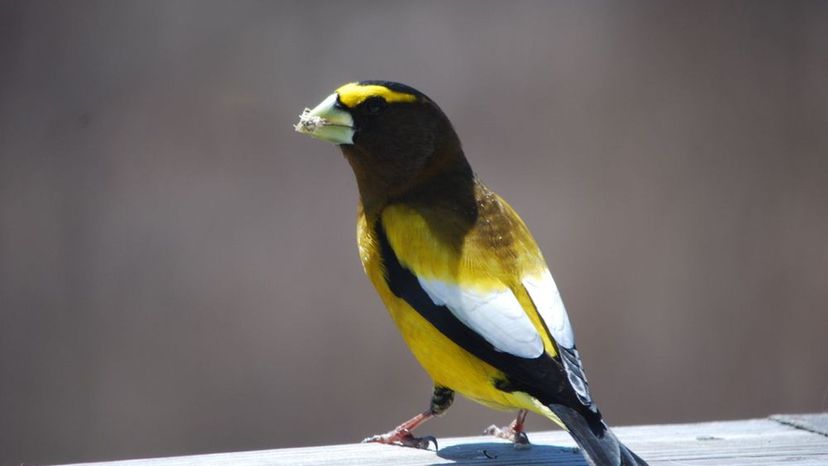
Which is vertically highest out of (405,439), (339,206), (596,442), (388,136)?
(388,136)

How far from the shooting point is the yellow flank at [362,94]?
9.93ft

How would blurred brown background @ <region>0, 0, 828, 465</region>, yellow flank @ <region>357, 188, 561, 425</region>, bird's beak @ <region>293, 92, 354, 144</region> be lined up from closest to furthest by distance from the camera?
yellow flank @ <region>357, 188, 561, 425</region> < bird's beak @ <region>293, 92, 354, 144</region> < blurred brown background @ <region>0, 0, 828, 465</region>

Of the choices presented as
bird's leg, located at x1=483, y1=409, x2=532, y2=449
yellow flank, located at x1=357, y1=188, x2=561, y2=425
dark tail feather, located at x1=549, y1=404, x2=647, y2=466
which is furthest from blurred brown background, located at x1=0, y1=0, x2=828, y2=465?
dark tail feather, located at x1=549, y1=404, x2=647, y2=466

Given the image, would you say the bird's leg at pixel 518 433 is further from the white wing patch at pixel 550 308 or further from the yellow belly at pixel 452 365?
the white wing patch at pixel 550 308

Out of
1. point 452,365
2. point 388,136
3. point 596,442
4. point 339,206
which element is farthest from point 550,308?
point 339,206

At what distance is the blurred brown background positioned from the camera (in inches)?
205

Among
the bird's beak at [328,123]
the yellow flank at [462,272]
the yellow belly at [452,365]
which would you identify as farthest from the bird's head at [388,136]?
the yellow belly at [452,365]

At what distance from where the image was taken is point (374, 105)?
10.1ft

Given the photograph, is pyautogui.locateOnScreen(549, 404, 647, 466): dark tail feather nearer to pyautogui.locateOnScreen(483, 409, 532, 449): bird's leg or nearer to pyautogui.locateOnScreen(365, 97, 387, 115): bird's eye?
pyautogui.locateOnScreen(483, 409, 532, 449): bird's leg

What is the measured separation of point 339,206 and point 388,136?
2.39 m

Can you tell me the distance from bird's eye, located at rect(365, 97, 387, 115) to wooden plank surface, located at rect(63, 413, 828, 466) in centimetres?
74

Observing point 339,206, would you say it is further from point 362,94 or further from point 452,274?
point 452,274

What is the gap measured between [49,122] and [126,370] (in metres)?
0.99

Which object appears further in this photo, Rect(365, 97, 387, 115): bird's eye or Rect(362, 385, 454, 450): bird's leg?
Rect(365, 97, 387, 115): bird's eye
